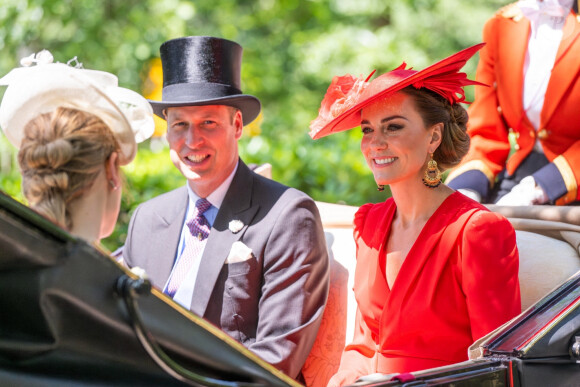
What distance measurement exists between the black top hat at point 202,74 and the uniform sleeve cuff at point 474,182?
2.97 ft

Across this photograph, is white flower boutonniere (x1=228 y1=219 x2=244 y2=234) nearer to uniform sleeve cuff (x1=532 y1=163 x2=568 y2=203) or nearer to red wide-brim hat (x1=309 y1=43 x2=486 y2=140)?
red wide-brim hat (x1=309 y1=43 x2=486 y2=140)

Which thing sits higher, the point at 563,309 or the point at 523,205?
the point at 523,205

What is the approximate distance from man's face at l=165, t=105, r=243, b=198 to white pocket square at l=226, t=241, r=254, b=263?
331mm

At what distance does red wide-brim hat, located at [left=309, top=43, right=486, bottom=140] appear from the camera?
2.46m

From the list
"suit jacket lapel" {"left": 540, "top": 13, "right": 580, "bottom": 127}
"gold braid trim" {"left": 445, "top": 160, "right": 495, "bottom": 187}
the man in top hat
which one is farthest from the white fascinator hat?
"suit jacket lapel" {"left": 540, "top": 13, "right": 580, "bottom": 127}

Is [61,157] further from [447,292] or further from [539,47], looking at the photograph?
[539,47]

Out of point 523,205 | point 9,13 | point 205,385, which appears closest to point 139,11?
point 9,13

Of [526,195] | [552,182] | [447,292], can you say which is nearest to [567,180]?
[552,182]

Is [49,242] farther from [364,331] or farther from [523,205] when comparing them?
[523,205]

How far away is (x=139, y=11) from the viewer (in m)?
8.75

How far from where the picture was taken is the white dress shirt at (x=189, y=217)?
9.61 ft

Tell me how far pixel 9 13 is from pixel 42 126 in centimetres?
534

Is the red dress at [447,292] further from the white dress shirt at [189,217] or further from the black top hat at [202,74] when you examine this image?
the black top hat at [202,74]

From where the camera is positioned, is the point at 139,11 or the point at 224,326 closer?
the point at 224,326
